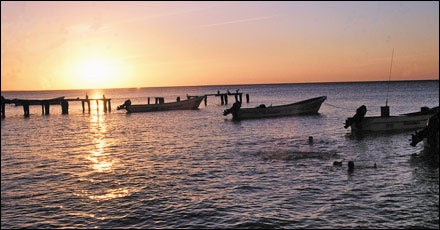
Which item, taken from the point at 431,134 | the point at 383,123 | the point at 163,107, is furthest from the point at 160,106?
the point at 431,134

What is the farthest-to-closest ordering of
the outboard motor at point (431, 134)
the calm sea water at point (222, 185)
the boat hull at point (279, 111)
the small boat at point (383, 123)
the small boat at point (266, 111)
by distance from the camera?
1. the boat hull at point (279, 111)
2. the small boat at point (266, 111)
3. the small boat at point (383, 123)
4. the outboard motor at point (431, 134)
5. the calm sea water at point (222, 185)

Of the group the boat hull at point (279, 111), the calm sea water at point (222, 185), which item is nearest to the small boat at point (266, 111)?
the boat hull at point (279, 111)

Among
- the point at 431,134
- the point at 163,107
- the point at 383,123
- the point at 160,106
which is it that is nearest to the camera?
the point at 431,134

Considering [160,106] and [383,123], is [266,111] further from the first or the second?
[160,106]

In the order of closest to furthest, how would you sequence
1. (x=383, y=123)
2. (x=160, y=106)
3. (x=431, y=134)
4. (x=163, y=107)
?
1. (x=431, y=134)
2. (x=383, y=123)
3. (x=160, y=106)
4. (x=163, y=107)

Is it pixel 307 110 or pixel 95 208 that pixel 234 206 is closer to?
pixel 95 208

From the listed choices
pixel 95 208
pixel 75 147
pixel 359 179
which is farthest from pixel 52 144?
pixel 359 179

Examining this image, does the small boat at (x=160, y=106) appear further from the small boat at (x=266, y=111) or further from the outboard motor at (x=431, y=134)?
the outboard motor at (x=431, y=134)

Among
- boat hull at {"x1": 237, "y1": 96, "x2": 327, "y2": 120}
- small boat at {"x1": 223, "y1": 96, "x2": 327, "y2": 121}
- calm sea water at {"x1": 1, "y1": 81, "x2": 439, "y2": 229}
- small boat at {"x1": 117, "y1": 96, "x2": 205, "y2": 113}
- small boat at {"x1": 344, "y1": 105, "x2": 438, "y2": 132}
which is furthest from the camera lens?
small boat at {"x1": 117, "y1": 96, "x2": 205, "y2": 113}

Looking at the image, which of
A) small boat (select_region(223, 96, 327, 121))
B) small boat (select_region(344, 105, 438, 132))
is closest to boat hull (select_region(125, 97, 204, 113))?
small boat (select_region(223, 96, 327, 121))

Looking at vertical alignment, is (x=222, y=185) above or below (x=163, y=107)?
below

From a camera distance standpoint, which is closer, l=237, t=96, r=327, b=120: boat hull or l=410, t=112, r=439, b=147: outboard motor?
l=410, t=112, r=439, b=147: outboard motor

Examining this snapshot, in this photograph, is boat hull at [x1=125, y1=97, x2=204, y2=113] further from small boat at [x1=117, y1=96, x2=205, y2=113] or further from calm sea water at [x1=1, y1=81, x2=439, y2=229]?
calm sea water at [x1=1, y1=81, x2=439, y2=229]

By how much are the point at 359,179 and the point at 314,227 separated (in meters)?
6.93
